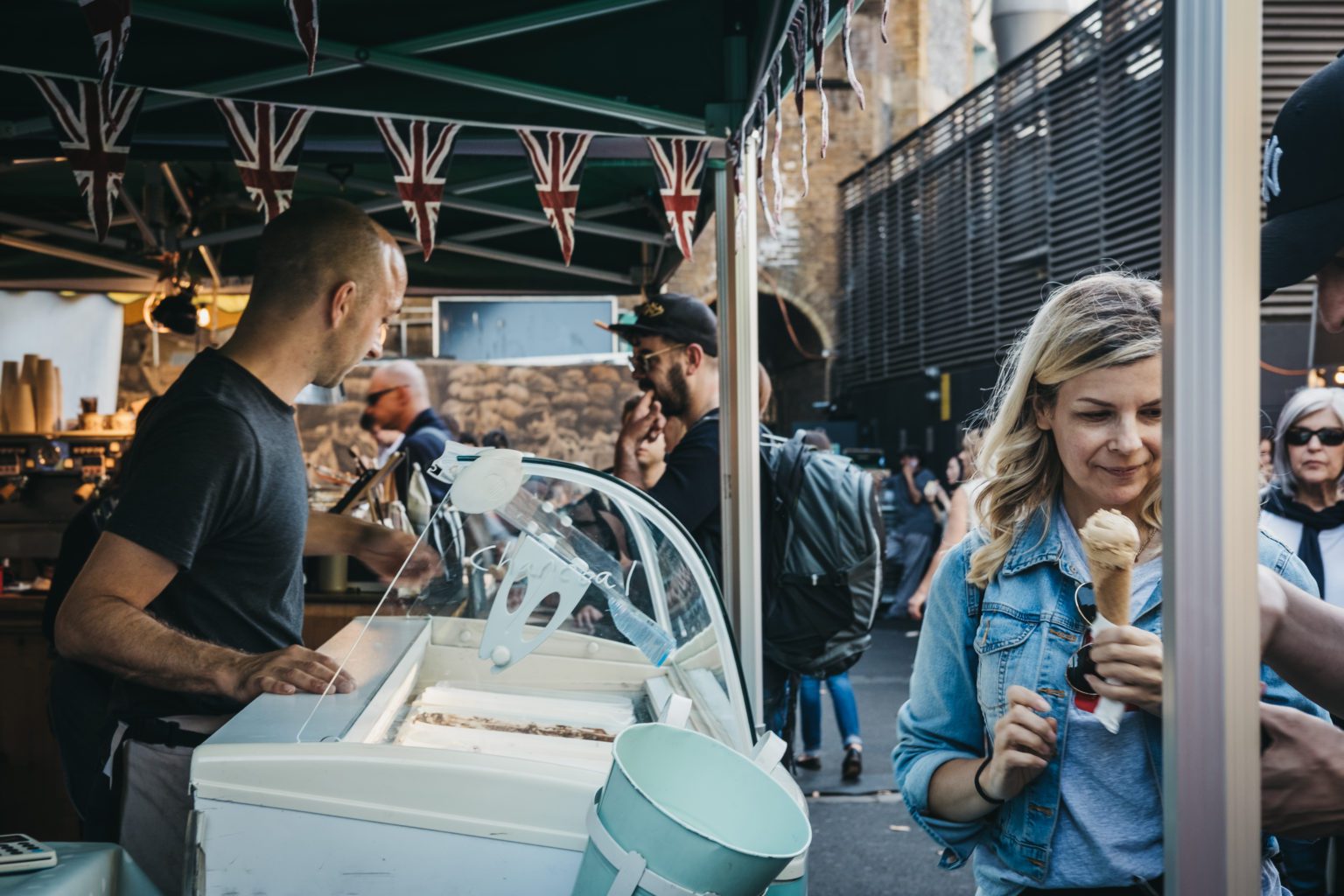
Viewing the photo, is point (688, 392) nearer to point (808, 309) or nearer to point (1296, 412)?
point (1296, 412)

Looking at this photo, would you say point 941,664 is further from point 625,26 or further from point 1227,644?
point 625,26

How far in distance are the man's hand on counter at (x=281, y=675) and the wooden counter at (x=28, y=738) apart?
205cm

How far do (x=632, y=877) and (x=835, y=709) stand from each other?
16.5 ft

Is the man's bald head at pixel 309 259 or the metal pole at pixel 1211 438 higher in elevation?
the man's bald head at pixel 309 259

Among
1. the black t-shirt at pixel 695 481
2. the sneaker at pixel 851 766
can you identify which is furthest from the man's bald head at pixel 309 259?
the sneaker at pixel 851 766

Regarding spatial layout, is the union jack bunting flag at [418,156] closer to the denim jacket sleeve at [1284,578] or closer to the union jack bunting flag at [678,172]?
the union jack bunting flag at [678,172]

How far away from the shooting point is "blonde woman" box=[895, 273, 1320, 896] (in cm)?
145

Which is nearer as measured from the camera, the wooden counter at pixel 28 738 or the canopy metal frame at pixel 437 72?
the canopy metal frame at pixel 437 72

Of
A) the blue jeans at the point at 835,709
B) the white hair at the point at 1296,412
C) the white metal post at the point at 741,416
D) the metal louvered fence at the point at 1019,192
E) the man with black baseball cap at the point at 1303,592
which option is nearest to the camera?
the man with black baseball cap at the point at 1303,592

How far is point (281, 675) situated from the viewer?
1.77 metres

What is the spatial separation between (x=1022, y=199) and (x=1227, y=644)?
44.6 feet

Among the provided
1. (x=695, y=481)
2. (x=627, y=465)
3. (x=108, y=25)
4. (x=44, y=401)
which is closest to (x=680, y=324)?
(x=695, y=481)

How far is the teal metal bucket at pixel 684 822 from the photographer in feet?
3.87

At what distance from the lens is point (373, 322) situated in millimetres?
2420
